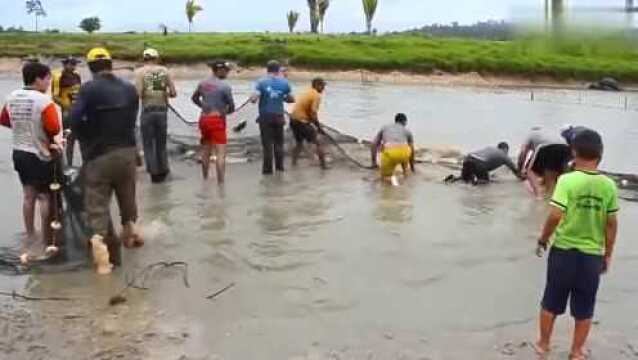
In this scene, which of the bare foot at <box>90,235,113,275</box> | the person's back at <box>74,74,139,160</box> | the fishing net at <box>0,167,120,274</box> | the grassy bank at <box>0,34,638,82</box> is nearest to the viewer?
the person's back at <box>74,74,139,160</box>

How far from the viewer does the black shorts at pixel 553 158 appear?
35.5 ft

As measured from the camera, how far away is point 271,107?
1259cm

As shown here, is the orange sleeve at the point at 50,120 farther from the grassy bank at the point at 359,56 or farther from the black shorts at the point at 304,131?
the grassy bank at the point at 359,56

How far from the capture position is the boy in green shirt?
5.43 metres

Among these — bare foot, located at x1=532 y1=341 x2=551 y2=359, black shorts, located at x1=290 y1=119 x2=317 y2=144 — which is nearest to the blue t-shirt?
black shorts, located at x1=290 y1=119 x2=317 y2=144

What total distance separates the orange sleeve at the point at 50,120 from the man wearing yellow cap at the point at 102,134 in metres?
0.24

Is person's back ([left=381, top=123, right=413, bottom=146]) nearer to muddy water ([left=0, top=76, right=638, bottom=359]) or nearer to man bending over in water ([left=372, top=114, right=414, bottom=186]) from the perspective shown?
man bending over in water ([left=372, top=114, right=414, bottom=186])

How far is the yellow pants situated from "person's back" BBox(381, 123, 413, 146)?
11cm

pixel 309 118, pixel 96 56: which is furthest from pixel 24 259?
pixel 309 118

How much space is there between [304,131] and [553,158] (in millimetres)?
4259

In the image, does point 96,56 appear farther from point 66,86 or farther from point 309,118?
point 309,118

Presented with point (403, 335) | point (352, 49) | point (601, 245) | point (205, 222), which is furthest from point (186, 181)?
point (352, 49)

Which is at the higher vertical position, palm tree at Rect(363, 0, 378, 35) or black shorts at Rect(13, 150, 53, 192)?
palm tree at Rect(363, 0, 378, 35)

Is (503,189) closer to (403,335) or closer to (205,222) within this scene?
(205,222)
